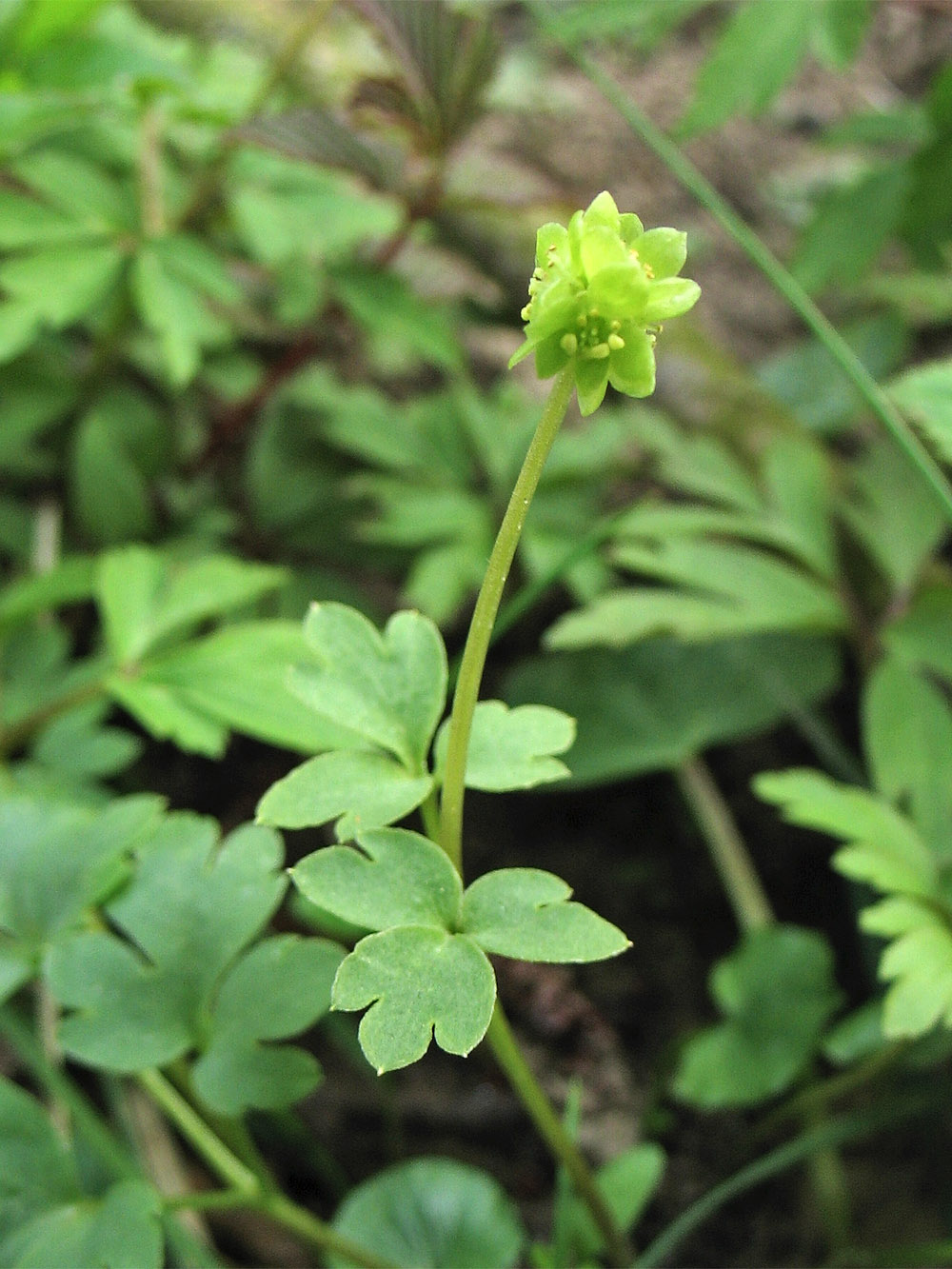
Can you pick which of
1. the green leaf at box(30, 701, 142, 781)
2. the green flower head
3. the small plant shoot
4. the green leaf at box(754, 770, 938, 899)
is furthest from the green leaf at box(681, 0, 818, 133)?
the green leaf at box(30, 701, 142, 781)

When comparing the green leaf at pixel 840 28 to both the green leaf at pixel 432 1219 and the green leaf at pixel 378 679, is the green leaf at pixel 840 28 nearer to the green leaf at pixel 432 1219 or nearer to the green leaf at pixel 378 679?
the green leaf at pixel 378 679

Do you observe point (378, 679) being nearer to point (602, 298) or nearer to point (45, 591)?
point (602, 298)

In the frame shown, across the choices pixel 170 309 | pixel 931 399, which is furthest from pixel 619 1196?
pixel 170 309

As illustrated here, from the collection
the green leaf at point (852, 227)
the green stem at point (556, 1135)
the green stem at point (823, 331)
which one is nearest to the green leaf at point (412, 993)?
the green stem at point (556, 1135)

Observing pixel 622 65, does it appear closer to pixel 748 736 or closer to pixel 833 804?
pixel 748 736

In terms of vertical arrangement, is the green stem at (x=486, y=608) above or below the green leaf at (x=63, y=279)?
below
